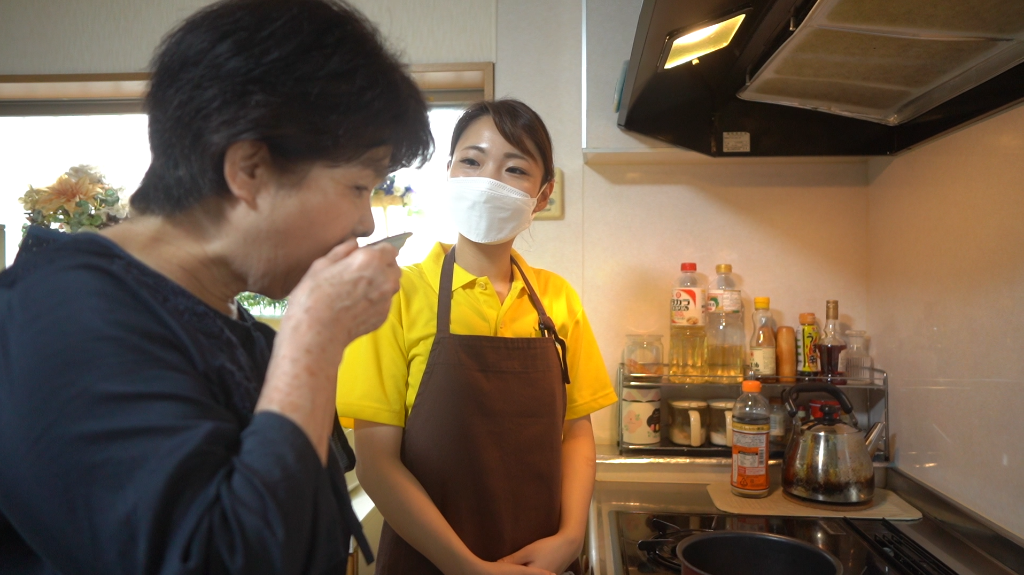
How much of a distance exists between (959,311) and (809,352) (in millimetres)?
416

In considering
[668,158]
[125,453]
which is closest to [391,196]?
[668,158]

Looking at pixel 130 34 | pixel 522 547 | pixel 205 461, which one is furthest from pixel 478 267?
pixel 130 34

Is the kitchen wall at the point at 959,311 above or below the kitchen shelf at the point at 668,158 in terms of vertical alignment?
below

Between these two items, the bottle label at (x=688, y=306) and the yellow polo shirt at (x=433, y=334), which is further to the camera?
the bottle label at (x=688, y=306)

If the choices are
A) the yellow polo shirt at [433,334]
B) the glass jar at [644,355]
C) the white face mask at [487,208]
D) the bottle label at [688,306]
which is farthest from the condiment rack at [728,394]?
the white face mask at [487,208]

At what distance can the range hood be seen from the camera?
97 cm

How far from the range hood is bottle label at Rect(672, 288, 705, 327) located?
354 mm

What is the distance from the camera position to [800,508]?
148cm

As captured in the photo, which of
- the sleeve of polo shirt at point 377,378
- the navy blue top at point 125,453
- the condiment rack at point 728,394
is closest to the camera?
the navy blue top at point 125,453

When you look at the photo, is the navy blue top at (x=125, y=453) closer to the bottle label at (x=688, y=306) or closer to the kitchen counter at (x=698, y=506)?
the kitchen counter at (x=698, y=506)

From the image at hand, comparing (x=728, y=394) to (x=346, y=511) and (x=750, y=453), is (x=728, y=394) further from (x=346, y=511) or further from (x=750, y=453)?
(x=346, y=511)

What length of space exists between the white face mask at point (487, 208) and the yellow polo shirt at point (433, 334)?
0.28 ft

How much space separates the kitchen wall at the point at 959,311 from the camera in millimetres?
1216

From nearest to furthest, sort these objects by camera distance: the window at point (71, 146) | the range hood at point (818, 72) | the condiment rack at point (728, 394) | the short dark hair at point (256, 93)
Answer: the short dark hair at point (256, 93)
the range hood at point (818, 72)
the condiment rack at point (728, 394)
the window at point (71, 146)
